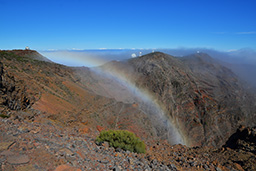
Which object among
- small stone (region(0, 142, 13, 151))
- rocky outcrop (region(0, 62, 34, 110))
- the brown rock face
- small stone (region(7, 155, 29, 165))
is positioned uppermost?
rocky outcrop (region(0, 62, 34, 110))

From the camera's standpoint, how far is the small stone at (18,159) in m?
4.41

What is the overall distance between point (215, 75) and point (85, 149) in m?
68.5

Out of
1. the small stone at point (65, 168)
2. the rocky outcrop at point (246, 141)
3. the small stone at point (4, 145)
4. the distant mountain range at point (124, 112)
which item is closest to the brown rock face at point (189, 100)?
the distant mountain range at point (124, 112)

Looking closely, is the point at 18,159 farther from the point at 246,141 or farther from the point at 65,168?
the point at 246,141

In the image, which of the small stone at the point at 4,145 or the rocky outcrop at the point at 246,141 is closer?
the small stone at the point at 4,145

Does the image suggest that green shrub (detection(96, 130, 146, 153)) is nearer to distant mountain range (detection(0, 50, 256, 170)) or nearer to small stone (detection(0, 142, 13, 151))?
distant mountain range (detection(0, 50, 256, 170))

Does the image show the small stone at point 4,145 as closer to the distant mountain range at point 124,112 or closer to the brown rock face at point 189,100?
the distant mountain range at point 124,112

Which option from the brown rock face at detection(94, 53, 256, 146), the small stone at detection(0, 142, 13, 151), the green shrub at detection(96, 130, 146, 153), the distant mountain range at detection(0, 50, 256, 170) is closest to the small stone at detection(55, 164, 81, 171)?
the distant mountain range at detection(0, 50, 256, 170)

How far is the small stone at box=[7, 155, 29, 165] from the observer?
14.5ft

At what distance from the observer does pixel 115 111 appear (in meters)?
25.5

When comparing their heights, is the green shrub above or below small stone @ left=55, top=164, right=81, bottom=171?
below

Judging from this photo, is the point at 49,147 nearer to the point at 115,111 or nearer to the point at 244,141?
the point at 244,141

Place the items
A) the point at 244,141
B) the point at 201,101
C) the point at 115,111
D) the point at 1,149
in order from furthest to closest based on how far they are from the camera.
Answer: the point at 201,101 → the point at 115,111 → the point at 244,141 → the point at 1,149

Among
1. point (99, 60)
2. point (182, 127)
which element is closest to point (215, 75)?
point (182, 127)
